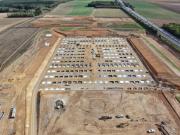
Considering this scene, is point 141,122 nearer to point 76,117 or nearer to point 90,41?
point 76,117

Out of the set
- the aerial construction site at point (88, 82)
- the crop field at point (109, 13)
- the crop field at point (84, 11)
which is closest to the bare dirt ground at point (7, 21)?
the aerial construction site at point (88, 82)

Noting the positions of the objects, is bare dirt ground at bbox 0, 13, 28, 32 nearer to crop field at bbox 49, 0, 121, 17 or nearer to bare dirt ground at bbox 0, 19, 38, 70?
bare dirt ground at bbox 0, 19, 38, 70

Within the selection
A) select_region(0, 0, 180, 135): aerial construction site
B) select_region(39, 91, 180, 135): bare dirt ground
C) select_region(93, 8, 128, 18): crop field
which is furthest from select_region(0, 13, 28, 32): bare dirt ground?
select_region(39, 91, 180, 135): bare dirt ground

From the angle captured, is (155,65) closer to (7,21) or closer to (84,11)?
(7,21)

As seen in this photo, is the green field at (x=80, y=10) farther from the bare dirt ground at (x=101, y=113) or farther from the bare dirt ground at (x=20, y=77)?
the bare dirt ground at (x=101, y=113)

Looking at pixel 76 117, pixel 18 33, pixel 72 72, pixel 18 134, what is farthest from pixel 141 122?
pixel 18 33
